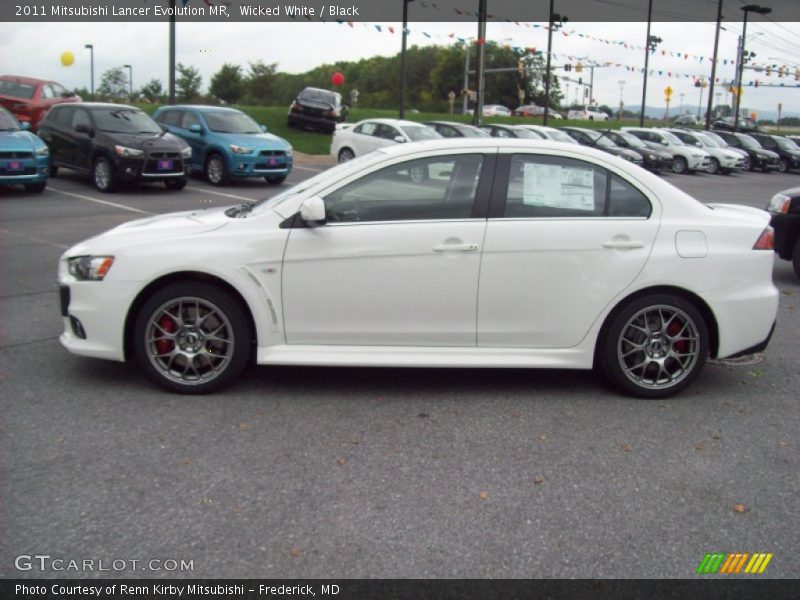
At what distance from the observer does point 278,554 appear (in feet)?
11.0

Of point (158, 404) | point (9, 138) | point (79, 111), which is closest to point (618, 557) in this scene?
point (158, 404)

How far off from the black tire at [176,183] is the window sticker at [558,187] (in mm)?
13065

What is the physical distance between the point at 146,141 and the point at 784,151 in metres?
32.9

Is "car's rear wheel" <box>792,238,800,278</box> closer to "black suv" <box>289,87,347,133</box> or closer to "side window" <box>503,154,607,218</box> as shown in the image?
"side window" <box>503,154,607,218</box>

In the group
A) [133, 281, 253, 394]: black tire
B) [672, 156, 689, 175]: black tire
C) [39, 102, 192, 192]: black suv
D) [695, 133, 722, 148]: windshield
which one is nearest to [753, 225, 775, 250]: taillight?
[133, 281, 253, 394]: black tire

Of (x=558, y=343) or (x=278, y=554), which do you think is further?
(x=558, y=343)

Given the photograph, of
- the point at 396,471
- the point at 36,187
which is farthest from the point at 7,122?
the point at 396,471

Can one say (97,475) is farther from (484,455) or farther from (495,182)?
(495,182)

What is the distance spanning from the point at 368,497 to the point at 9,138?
1381 cm

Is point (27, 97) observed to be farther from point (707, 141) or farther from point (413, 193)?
point (707, 141)

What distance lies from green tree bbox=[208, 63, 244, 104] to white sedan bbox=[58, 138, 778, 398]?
61416 millimetres

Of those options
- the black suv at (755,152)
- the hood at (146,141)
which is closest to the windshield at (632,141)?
the black suv at (755,152)

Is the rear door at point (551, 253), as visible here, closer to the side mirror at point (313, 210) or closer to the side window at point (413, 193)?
the side window at point (413, 193)

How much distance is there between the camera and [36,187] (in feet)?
53.1
